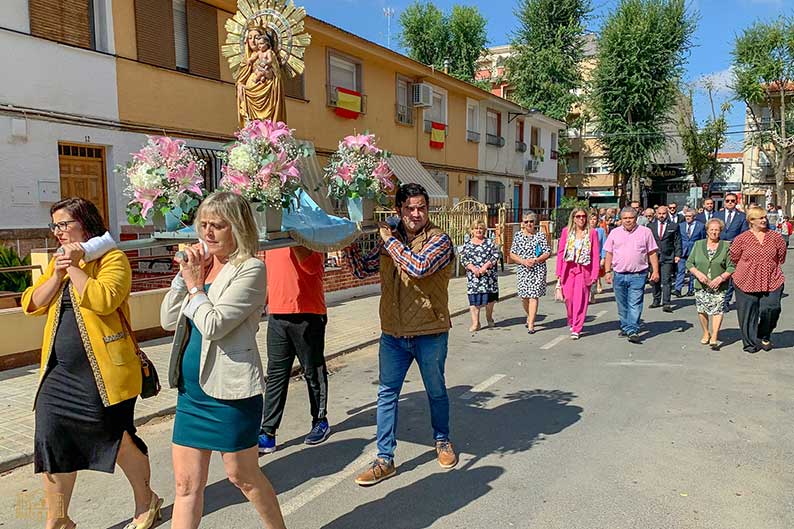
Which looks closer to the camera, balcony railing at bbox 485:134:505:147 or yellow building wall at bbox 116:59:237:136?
yellow building wall at bbox 116:59:237:136

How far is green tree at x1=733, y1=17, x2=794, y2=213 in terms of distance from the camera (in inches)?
1409

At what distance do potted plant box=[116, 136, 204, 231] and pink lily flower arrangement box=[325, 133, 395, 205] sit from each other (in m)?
0.97

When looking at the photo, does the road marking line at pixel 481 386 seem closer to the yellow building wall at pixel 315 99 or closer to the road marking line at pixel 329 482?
the road marking line at pixel 329 482

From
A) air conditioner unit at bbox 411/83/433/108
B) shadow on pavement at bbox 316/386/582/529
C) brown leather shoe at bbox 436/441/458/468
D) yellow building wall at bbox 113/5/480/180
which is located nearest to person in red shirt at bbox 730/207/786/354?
shadow on pavement at bbox 316/386/582/529

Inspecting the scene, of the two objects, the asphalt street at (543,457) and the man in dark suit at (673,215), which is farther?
the man in dark suit at (673,215)

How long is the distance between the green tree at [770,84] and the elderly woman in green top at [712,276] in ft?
110

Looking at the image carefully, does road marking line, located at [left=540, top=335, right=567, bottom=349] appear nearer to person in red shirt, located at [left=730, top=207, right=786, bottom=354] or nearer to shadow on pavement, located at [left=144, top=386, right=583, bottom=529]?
shadow on pavement, located at [left=144, top=386, right=583, bottom=529]

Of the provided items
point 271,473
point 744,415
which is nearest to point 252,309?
point 271,473

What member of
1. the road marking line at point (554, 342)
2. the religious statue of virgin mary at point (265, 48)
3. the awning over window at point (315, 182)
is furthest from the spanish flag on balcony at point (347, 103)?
the awning over window at point (315, 182)

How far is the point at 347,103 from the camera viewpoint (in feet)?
55.3

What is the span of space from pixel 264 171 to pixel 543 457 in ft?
9.26

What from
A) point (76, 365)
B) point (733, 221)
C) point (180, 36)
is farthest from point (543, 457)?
point (180, 36)

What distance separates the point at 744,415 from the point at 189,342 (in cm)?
474

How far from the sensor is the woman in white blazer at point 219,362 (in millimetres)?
2682
